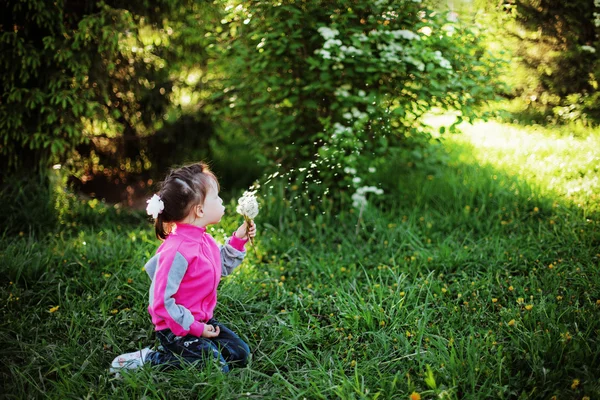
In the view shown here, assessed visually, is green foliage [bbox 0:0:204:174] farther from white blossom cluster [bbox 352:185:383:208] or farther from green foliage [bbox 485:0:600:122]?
green foliage [bbox 485:0:600:122]

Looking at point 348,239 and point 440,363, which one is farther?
point 348,239

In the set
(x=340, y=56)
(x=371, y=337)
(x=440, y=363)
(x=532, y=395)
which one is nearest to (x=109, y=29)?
(x=340, y=56)

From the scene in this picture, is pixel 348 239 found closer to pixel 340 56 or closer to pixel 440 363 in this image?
pixel 340 56

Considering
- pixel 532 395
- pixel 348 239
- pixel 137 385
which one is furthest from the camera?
pixel 348 239

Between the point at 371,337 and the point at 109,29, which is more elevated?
the point at 109,29

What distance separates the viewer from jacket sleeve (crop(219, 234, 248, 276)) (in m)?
2.37

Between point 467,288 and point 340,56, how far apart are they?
1.69 m

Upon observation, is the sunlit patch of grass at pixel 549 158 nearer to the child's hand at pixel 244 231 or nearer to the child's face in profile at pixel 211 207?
the child's hand at pixel 244 231

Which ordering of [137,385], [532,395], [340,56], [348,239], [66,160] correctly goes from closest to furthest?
[532,395], [137,385], [340,56], [348,239], [66,160]

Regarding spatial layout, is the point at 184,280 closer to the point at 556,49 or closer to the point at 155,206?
the point at 155,206

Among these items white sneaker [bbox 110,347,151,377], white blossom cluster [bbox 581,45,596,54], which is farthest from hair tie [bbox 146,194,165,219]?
white blossom cluster [bbox 581,45,596,54]

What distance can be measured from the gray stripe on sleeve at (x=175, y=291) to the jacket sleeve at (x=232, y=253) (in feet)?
1.01

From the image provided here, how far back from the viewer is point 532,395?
1885mm

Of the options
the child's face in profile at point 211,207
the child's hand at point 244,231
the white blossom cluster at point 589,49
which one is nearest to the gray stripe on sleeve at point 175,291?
the child's face in profile at point 211,207
